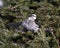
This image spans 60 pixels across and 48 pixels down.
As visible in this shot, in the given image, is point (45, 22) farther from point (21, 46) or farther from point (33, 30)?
point (21, 46)

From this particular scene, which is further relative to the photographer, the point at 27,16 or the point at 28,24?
the point at 27,16

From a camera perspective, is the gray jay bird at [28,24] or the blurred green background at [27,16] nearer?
the blurred green background at [27,16]

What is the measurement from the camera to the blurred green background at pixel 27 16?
2.62 metres

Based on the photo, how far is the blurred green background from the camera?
262 cm

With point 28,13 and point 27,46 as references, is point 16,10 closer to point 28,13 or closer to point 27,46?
point 28,13

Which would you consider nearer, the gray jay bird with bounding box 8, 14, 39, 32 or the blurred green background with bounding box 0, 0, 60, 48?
the blurred green background with bounding box 0, 0, 60, 48

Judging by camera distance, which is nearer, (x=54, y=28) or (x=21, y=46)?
(x=21, y=46)

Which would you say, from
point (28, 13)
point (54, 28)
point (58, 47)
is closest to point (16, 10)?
point (28, 13)

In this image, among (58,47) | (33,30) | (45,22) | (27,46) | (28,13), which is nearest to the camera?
(58,47)

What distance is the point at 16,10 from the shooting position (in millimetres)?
3398

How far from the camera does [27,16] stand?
10.4 feet

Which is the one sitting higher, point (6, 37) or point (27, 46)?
point (6, 37)

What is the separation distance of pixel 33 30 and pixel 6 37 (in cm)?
44

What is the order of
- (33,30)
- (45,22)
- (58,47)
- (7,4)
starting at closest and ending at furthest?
1. (58,47)
2. (33,30)
3. (45,22)
4. (7,4)
